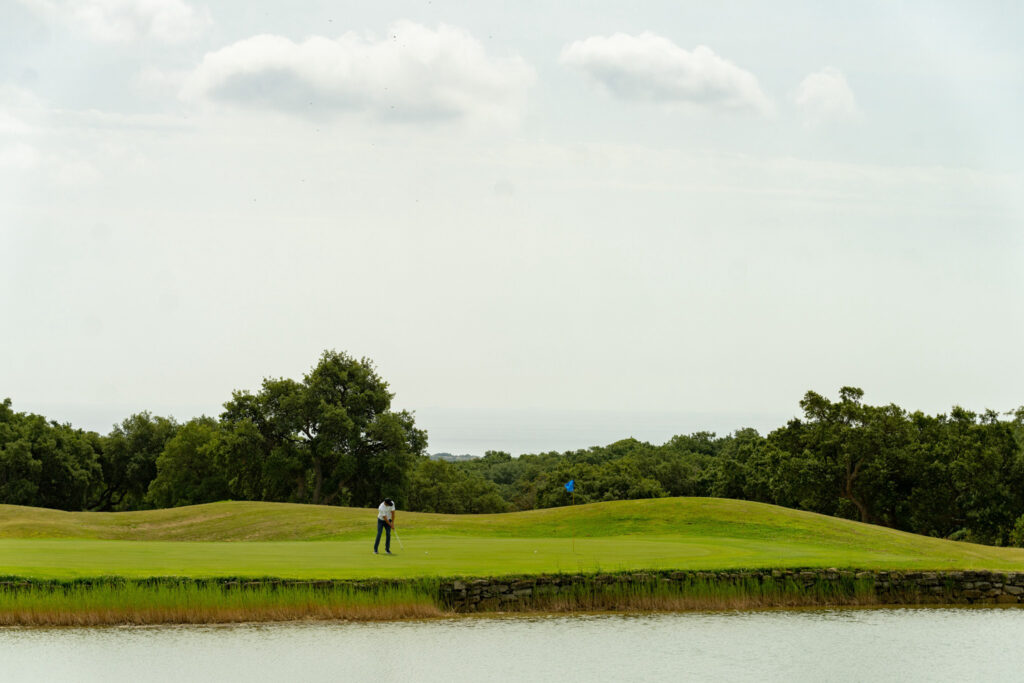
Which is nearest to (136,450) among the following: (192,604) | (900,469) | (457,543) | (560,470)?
(560,470)

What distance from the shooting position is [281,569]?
2680 centimetres

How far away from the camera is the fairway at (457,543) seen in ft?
90.5

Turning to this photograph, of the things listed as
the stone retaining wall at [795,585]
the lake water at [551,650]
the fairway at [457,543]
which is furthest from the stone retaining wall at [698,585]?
the lake water at [551,650]

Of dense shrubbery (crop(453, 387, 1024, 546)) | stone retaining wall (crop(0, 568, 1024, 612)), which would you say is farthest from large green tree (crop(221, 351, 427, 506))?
stone retaining wall (crop(0, 568, 1024, 612))

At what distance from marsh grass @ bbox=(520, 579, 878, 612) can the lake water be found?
32.1 inches

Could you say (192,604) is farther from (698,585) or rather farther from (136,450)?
(136,450)

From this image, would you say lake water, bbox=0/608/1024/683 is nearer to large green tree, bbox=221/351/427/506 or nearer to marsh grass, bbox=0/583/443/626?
marsh grass, bbox=0/583/443/626

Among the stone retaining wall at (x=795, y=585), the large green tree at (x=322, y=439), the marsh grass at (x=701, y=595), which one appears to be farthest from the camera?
the large green tree at (x=322, y=439)

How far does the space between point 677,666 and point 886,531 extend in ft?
81.1

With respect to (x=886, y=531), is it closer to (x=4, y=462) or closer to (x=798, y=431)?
(x=798, y=431)

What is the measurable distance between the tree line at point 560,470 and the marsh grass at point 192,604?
46438mm

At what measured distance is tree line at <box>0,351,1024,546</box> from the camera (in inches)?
2704

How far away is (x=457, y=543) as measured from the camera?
3591 cm

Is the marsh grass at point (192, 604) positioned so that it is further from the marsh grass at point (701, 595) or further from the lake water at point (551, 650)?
the marsh grass at point (701, 595)
